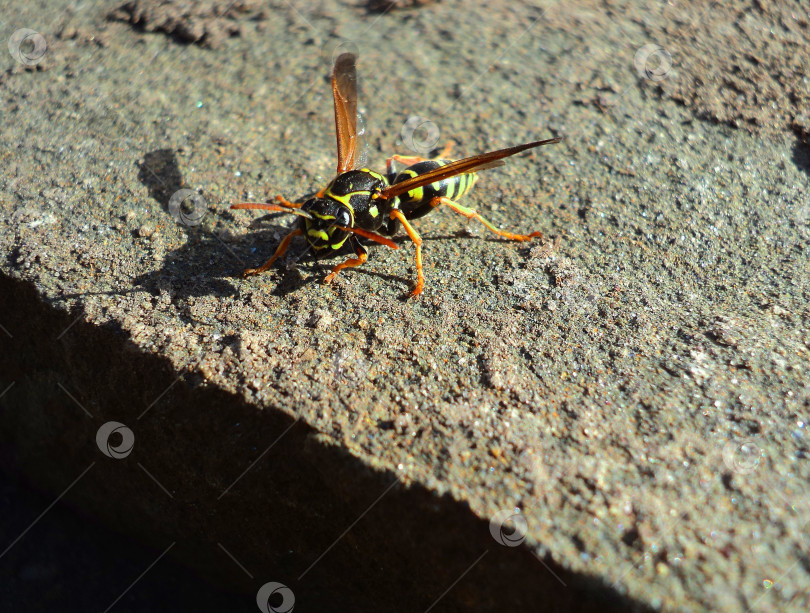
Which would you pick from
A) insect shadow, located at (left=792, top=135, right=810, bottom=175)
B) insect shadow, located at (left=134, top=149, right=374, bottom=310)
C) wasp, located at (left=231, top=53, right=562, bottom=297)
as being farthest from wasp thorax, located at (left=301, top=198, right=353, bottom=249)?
insect shadow, located at (left=792, top=135, right=810, bottom=175)

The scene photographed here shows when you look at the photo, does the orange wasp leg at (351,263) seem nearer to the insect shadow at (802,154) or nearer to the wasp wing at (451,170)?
the wasp wing at (451,170)

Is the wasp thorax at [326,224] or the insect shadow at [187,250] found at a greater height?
the wasp thorax at [326,224]

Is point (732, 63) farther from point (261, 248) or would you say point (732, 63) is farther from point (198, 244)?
point (198, 244)

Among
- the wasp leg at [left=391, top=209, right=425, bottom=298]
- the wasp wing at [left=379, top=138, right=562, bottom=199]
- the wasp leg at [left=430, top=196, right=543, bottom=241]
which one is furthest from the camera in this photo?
the wasp leg at [left=430, top=196, right=543, bottom=241]

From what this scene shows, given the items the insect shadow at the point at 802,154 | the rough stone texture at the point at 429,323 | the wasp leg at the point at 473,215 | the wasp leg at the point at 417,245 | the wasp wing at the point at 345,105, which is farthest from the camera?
the insect shadow at the point at 802,154

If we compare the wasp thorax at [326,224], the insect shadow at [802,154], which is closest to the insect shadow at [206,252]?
the wasp thorax at [326,224]

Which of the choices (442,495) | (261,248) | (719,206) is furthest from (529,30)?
(442,495)

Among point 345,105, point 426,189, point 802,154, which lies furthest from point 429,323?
point 802,154

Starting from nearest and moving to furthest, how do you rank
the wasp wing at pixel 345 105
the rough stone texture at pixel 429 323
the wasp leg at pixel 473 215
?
the rough stone texture at pixel 429 323, the wasp leg at pixel 473 215, the wasp wing at pixel 345 105

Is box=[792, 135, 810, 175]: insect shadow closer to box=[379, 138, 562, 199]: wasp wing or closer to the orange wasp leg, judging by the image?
box=[379, 138, 562, 199]: wasp wing
